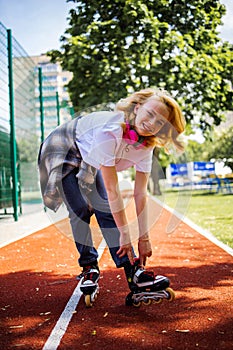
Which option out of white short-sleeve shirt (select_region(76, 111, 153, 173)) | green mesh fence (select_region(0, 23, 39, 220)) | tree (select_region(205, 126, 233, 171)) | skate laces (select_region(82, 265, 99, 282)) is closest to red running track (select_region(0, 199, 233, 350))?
skate laces (select_region(82, 265, 99, 282))

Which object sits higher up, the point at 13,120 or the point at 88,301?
the point at 13,120

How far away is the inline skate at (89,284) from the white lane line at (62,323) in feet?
0.50

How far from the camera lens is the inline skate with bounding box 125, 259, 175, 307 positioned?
363cm

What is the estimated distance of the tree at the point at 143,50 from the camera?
1791 centimetres

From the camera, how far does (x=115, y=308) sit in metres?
3.79

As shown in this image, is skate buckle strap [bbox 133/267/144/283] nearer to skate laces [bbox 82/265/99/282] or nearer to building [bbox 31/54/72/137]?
skate laces [bbox 82/265/99/282]

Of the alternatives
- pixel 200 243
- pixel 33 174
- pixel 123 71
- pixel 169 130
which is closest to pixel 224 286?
pixel 169 130

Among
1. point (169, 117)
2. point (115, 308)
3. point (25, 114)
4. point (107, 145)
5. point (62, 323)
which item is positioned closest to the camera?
point (107, 145)

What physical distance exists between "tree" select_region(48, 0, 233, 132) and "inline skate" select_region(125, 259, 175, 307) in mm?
14998

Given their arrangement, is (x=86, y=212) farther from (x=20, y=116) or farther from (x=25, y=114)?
(x=25, y=114)

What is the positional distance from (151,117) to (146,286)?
1312 mm

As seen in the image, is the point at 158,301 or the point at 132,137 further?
the point at 158,301

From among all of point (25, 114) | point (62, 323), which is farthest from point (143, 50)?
point (62, 323)

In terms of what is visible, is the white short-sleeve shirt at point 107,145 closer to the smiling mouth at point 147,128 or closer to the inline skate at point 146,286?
the smiling mouth at point 147,128
